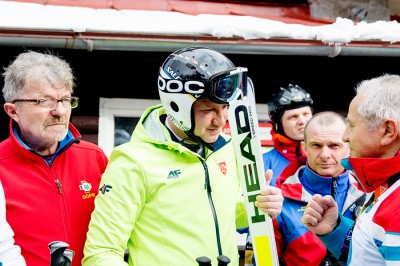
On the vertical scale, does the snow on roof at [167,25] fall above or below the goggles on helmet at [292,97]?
above

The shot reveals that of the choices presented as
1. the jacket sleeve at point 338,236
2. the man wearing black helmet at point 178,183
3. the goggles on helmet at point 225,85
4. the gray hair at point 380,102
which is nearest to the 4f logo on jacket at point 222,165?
the man wearing black helmet at point 178,183

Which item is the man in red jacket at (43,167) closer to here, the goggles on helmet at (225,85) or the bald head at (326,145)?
the goggles on helmet at (225,85)

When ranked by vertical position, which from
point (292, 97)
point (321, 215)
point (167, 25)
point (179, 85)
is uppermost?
point (167, 25)

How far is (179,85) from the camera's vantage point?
3.26 meters

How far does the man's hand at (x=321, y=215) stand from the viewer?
3.19 meters

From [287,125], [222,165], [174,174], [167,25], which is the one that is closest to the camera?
[174,174]

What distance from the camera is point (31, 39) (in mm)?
5309

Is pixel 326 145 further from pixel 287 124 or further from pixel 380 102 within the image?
pixel 380 102

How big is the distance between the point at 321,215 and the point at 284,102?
1.98 meters

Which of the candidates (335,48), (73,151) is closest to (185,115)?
(73,151)

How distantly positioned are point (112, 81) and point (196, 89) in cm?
325

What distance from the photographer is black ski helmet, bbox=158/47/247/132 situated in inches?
126

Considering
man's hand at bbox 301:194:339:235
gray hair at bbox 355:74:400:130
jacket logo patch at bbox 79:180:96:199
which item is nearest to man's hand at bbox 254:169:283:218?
man's hand at bbox 301:194:339:235

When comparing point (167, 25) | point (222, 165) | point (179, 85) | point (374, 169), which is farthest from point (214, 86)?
point (167, 25)
